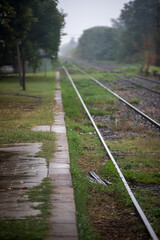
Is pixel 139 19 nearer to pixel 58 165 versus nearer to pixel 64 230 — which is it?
pixel 58 165

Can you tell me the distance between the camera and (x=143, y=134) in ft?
29.6

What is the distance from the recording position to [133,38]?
6034cm

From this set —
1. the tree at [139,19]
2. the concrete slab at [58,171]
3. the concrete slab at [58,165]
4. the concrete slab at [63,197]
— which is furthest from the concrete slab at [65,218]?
the tree at [139,19]

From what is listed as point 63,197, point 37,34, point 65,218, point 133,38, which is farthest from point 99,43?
point 65,218

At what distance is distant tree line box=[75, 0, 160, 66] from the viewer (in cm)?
3695

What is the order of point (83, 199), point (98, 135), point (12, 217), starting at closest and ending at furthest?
1. point (12, 217)
2. point (83, 199)
3. point (98, 135)

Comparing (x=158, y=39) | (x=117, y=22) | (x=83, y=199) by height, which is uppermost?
(x=117, y=22)

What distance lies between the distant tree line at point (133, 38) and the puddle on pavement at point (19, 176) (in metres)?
29.5

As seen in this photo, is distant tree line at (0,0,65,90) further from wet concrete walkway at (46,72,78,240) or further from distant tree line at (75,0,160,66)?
wet concrete walkway at (46,72,78,240)

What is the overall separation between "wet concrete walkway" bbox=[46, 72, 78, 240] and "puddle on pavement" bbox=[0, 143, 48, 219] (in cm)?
25

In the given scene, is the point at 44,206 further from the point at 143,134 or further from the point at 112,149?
the point at 143,134

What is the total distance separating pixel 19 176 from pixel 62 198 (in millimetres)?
1240

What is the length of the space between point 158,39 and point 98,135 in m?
29.3

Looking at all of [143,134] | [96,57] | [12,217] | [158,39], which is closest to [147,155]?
[143,134]
